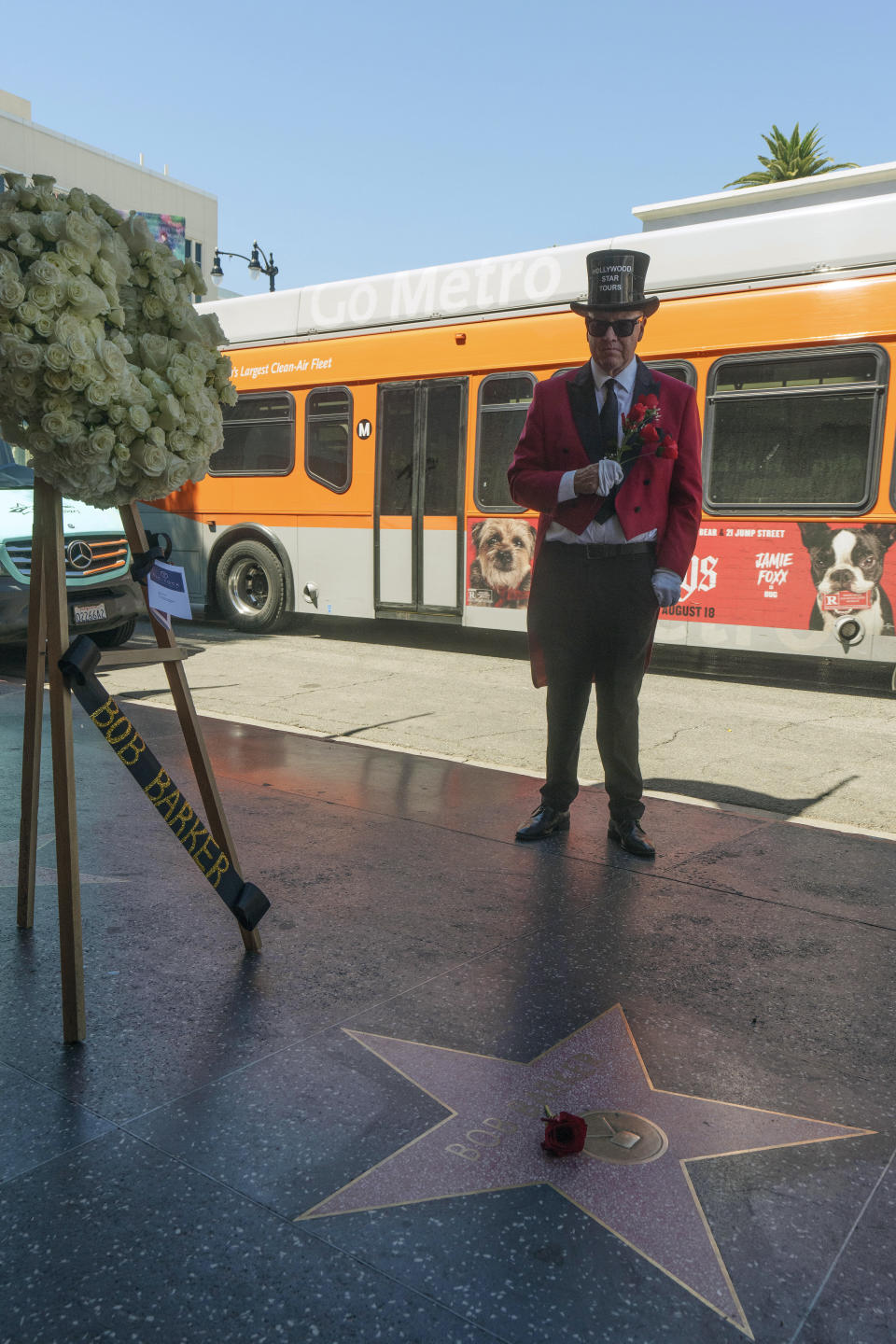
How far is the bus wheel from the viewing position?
1223 cm

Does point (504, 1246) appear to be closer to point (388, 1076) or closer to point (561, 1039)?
point (388, 1076)

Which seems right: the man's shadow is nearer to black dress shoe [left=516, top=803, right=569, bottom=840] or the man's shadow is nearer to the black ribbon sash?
black dress shoe [left=516, top=803, right=569, bottom=840]

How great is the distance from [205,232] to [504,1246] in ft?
248

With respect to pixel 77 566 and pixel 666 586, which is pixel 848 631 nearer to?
pixel 666 586

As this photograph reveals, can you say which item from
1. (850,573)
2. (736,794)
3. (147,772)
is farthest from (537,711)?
(147,772)

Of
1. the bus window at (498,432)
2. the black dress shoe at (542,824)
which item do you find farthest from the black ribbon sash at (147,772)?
the bus window at (498,432)

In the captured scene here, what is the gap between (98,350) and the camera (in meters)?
2.59

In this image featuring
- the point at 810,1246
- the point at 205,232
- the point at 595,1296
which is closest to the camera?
the point at 595,1296

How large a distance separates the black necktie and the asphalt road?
1.84 m

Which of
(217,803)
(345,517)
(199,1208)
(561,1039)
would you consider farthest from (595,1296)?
(345,517)

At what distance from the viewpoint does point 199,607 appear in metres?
13.4

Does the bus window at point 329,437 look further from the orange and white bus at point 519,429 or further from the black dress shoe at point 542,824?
the black dress shoe at point 542,824

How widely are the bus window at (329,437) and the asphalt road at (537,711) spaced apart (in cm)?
177

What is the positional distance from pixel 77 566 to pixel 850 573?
6208mm
